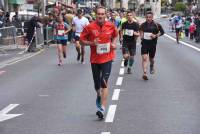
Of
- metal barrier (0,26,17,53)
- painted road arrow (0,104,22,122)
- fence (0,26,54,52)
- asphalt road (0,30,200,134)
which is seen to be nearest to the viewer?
asphalt road (0,30,200,134)

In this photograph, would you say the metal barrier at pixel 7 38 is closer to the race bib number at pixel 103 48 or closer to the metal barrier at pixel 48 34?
the metal barrier at pixel 48 34

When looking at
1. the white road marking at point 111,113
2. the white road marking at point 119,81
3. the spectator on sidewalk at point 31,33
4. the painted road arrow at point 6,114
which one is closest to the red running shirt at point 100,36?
the white road marking at point 111,113

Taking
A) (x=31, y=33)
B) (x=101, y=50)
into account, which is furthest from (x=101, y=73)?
(x=31, y=33)

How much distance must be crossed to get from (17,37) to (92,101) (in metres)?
19.3

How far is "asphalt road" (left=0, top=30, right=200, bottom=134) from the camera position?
31.9 ft

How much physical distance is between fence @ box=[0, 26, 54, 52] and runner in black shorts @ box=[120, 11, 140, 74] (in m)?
11.3

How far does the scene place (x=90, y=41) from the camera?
10500 millimetres

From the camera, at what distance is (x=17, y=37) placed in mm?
31250

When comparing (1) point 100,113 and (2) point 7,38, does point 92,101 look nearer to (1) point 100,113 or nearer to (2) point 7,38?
(1) point 100,113

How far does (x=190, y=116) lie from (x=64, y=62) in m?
12.2

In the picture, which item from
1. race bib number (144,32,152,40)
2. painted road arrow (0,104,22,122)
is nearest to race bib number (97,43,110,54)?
painted road arrow (0,104,22,122)

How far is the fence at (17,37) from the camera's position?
28475mm

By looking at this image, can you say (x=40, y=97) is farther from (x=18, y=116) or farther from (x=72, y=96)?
(x=18, y=116)

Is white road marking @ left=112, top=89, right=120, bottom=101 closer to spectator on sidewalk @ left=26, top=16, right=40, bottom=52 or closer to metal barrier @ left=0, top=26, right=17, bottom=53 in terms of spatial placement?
metal barrier @ left=0, top=26, right=17, bottom=53
